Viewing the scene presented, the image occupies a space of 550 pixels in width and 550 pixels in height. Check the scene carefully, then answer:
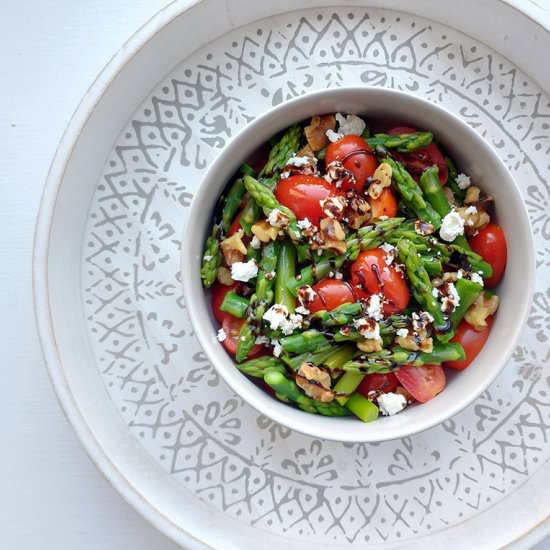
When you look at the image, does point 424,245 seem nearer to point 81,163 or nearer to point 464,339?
point 464,339

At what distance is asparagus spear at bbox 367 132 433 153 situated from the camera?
1.73 metres

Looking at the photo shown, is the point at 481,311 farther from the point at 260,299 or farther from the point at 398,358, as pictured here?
the point at 260,299

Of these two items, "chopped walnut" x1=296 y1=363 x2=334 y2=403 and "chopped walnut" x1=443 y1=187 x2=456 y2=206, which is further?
"chopped walnut" x1=443 y1=187 x2=456 y2=206

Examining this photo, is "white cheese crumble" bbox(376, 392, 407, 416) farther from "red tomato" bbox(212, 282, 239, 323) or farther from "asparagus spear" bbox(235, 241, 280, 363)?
"red tomato" bbox(212, 282, 239, 323)

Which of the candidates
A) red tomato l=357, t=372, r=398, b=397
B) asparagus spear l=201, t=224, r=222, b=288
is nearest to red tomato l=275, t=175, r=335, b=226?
asparagus spear l=201, t=224, r=222, b=288

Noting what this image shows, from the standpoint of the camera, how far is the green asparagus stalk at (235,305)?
176 cm

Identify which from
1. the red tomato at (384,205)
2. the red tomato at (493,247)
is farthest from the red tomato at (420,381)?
the red tomato at (384,205)

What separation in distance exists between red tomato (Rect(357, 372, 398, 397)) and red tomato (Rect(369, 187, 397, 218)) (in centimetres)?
43

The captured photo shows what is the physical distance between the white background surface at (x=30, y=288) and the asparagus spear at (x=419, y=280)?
3.30ft

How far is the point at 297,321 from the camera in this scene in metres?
1.70

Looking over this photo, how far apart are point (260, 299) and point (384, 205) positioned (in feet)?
1.35

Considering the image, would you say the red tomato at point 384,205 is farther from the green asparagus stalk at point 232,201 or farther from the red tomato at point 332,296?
the green asparagus stalk at point 232,201

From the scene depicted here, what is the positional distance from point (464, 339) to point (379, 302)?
28 cm

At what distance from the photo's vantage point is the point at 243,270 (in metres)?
1.73
